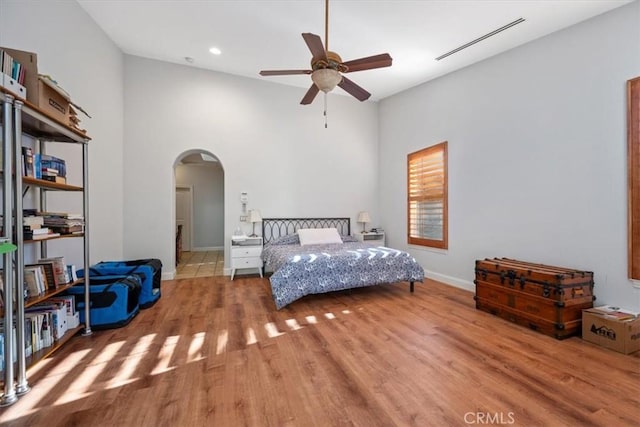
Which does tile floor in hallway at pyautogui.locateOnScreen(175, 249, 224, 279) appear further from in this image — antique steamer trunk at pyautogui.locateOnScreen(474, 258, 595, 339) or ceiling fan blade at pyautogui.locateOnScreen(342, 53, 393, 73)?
antique steamer trunk at pyautogui.locateOnScreen(474, 258, 595, 339)

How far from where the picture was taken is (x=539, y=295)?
269 centimetres

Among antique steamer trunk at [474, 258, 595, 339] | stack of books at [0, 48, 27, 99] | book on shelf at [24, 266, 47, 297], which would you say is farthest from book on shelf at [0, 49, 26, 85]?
antique steamer trunk at [474, 258, 595, 339]

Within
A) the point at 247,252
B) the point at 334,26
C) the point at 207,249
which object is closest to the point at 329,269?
the point at 247,252

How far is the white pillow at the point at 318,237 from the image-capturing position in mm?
4773

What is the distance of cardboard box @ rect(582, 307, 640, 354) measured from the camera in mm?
2229

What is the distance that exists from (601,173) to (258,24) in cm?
429

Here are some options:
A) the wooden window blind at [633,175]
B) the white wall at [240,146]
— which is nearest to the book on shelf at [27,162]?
the white wall at [240,146]

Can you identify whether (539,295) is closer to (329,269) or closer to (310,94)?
(329,269)

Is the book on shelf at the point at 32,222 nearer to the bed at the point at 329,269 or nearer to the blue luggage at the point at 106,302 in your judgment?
the blue luggage at the point at 106,302

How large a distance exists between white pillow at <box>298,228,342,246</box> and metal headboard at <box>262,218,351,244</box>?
522 millimetres

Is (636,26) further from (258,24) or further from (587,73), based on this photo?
(258,24)

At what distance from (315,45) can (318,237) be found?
3183 millimetres

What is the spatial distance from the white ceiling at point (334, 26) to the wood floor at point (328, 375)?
3428 millimetres

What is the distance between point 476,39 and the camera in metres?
3.50
